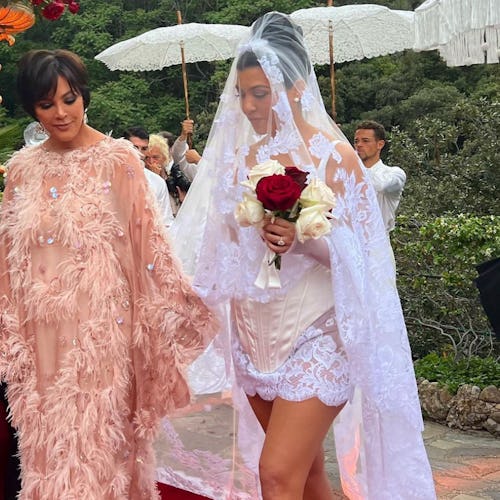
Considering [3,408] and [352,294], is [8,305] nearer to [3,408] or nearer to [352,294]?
[3,408]

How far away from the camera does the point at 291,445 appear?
11.5ft

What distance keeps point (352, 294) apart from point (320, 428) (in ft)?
1.70

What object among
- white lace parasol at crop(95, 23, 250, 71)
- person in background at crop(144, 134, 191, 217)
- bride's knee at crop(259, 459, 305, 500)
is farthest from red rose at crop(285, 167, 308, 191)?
white lace parasol at crop(95, 23, 250, 71)

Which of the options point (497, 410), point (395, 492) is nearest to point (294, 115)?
point (395, 492)

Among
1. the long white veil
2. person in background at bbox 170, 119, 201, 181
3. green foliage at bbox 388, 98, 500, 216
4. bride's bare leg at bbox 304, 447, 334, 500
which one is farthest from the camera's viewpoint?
green foliage at bbox 388, 98, 500, 216

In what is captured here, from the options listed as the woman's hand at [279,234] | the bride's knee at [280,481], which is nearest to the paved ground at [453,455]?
the bride's knee at [280,481]

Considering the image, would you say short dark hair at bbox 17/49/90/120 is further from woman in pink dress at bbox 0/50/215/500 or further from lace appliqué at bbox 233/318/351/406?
lace appliqué at bbox 233/318/351/406

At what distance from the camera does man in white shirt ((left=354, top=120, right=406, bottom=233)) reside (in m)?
7.59

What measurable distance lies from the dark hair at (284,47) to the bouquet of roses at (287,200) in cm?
45

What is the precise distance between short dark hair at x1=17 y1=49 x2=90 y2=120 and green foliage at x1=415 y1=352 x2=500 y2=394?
4.24 meters

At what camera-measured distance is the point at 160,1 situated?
116 feet

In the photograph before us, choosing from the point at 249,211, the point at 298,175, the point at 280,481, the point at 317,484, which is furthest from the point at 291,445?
the point at 298,175

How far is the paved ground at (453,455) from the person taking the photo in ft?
14.7

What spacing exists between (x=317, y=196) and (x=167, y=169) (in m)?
7.17
